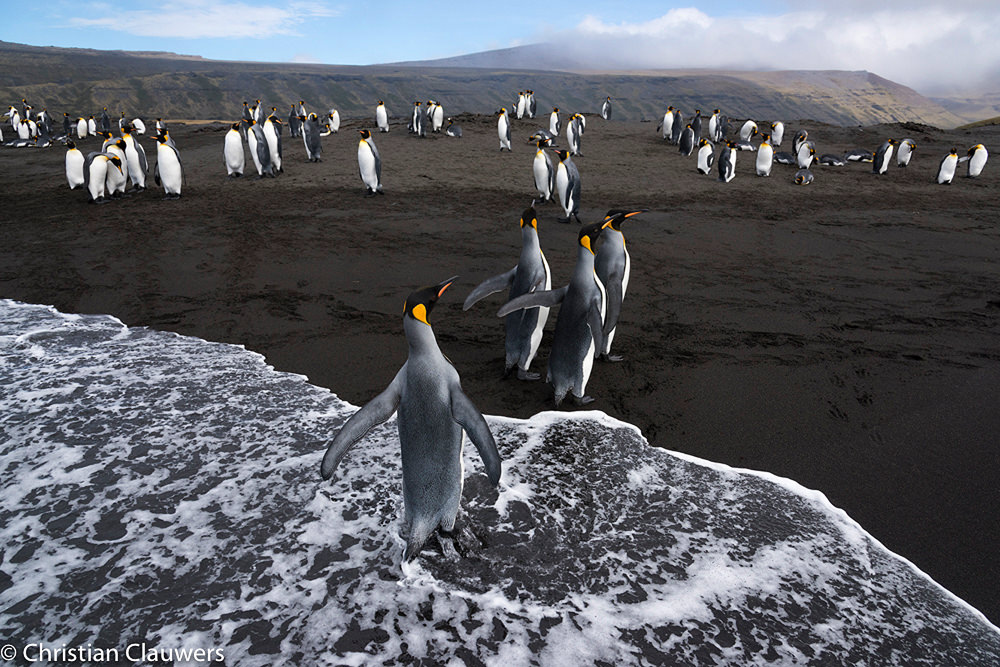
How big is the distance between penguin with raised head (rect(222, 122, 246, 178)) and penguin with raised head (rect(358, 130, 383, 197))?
128 inches

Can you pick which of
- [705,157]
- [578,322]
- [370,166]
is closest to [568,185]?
[370,166]

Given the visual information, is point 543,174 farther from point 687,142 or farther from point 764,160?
point 687,142

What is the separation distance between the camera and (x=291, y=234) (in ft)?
25.2

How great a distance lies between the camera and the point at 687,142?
1530 centimetres

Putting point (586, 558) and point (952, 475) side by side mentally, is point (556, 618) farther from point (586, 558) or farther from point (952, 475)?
point (952, 475)

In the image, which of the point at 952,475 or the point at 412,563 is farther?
the point at 952,475

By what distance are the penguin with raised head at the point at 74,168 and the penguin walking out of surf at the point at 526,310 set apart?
10357mm

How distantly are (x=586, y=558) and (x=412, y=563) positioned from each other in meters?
0.80

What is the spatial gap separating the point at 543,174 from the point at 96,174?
7.64 m

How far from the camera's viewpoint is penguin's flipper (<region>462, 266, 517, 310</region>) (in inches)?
143

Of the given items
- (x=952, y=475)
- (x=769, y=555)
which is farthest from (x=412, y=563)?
(x=952, y=475)

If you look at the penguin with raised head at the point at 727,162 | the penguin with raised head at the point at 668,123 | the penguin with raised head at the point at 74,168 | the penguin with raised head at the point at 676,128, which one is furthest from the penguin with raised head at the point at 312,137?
the penguin with raised head at the point at 676,128

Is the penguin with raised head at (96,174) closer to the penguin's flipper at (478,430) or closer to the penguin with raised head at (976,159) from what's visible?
the penguin's flipper at (478,430)

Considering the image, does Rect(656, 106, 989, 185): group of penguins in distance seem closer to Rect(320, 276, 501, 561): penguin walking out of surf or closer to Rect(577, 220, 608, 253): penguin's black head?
Rect(577, 220, 608, 253): penguin's black head
